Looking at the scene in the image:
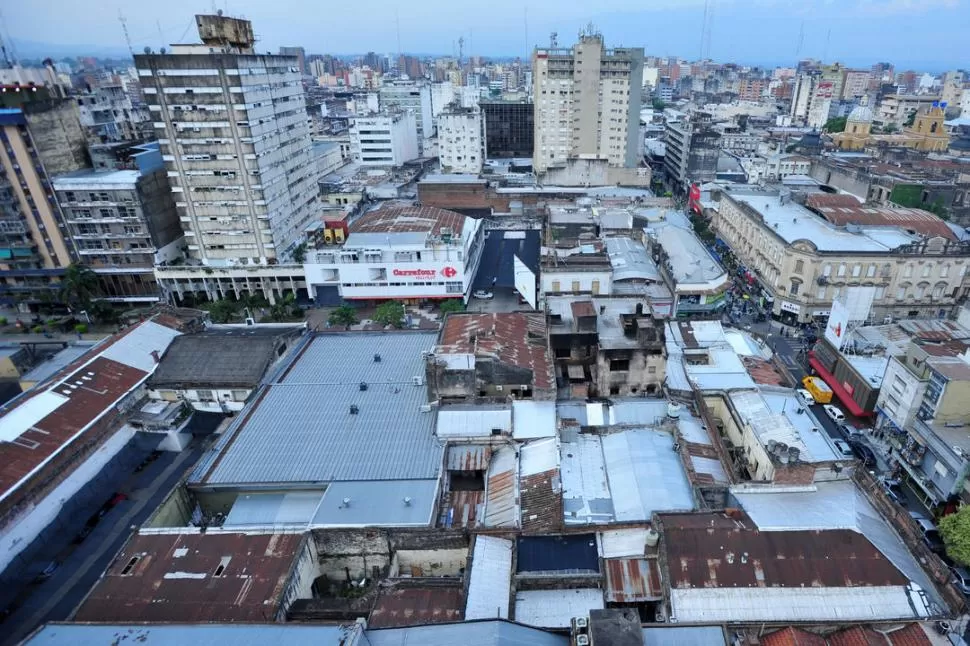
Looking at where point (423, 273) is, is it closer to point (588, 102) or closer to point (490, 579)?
point (490, 579)

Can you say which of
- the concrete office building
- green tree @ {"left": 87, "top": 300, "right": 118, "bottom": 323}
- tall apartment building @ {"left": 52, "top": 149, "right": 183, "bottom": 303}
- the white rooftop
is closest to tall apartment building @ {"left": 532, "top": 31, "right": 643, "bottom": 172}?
the concrete office building

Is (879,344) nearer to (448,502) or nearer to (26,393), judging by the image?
(448,502)

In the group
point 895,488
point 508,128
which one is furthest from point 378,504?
point 508,128

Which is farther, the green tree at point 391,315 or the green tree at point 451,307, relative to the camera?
the green tree at point 451,307

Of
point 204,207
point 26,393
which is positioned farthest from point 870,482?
point 204,207

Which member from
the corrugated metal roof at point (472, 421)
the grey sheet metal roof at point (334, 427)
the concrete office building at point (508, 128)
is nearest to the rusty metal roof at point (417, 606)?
the grey sheet metal roof at point (334, 427)

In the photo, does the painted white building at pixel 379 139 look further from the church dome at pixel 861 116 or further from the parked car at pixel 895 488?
the parked car at pixel 895 488
